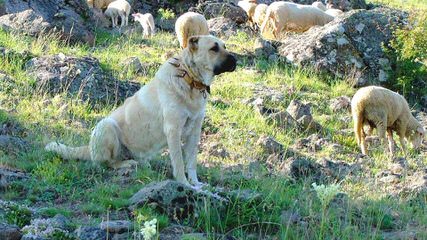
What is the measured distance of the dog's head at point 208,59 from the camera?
798cm

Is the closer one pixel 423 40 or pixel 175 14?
pixel 423 40

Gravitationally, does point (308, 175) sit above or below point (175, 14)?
above

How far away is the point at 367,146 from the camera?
1250cm

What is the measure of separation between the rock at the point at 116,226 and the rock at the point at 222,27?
12839mm

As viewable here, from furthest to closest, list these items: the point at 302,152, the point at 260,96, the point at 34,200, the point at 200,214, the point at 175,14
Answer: the point at 175,14, the point at 260,96, the point at 302,152, the point at 34,200, the point at 200,214

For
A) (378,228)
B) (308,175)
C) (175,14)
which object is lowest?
(175,14)

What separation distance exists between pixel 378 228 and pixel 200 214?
1.66 m

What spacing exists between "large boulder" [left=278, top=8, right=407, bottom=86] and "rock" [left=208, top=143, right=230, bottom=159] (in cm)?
639

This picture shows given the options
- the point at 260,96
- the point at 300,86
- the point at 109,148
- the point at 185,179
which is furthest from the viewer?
the point at 300,86

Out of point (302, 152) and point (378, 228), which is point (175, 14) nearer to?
point (302, 152)

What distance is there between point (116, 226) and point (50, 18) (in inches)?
454

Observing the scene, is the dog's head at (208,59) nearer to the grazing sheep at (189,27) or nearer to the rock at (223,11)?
the grazing sheep at (189,27)

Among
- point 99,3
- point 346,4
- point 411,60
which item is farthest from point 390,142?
point 346,4

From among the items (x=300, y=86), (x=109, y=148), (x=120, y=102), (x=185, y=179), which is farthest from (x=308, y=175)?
(x=300, y=86)
